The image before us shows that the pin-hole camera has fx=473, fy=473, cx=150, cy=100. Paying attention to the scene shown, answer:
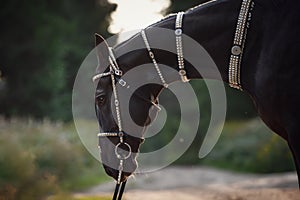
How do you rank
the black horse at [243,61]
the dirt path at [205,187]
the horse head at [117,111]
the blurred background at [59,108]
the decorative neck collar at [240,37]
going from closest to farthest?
the black horse at [243,61] < the decorative neck collar at [240,37] < the horse head at [117,111] < the dirt path at [205,187] < the blurred background at [59,108]

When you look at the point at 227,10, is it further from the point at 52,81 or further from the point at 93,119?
the point at 52,81

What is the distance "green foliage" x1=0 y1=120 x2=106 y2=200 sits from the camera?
600cm

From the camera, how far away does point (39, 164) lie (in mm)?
7984

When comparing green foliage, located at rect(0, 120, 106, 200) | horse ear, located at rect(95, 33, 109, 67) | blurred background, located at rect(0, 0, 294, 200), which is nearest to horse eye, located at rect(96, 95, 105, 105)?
horse ear, located at rect(95, 33, 109, 67)

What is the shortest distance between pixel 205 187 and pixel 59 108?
29.4ft

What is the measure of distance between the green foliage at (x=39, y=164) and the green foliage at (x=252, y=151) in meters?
4.22

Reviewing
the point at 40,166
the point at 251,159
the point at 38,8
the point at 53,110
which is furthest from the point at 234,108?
the point at 40,166

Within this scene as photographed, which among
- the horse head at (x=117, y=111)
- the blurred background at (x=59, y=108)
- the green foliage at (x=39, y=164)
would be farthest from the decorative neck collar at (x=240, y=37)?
the blurred background at (x=59, y=108)

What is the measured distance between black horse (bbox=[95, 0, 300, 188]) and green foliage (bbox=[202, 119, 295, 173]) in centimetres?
920

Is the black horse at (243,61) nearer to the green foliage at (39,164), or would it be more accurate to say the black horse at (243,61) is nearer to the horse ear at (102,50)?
the horse ear at (102,50)

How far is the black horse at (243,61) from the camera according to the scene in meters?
2.41

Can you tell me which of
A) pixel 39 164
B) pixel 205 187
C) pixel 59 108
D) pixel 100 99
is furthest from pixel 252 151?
pixel 100 99

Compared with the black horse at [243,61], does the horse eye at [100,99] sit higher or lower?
higher

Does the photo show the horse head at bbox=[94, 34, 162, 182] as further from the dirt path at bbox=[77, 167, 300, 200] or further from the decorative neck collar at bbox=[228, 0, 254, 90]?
the dirt path at bbox=[77, 167, 300, 200]
